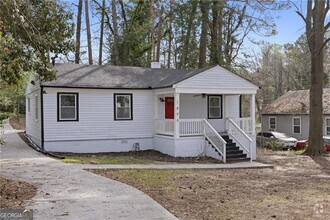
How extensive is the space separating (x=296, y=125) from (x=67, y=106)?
20.9 meters

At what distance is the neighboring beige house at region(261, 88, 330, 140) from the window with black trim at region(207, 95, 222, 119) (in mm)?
12498

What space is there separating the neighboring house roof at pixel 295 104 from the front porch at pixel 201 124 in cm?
1180

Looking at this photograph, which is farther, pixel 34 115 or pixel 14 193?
pixel 34 115

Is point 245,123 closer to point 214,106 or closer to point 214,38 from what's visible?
point 214,106

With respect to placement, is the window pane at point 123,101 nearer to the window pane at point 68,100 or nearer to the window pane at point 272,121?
the window pane at point 68,100

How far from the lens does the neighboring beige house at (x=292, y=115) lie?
1209 inches

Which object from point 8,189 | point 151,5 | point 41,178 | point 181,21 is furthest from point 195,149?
point 151,5

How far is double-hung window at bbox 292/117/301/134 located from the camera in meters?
31.4

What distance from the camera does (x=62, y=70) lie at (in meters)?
19.4

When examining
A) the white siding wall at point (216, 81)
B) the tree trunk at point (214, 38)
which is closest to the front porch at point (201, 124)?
the white siding wall at point (216, 81)

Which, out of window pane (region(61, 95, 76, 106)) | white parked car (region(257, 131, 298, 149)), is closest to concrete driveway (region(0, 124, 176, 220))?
window pane (region(61, 95, 76, 106))

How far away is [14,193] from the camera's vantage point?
8086 mm

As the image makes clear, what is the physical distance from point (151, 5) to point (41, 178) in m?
25.1

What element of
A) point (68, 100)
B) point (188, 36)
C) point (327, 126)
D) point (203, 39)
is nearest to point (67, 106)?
point (68, 100)
